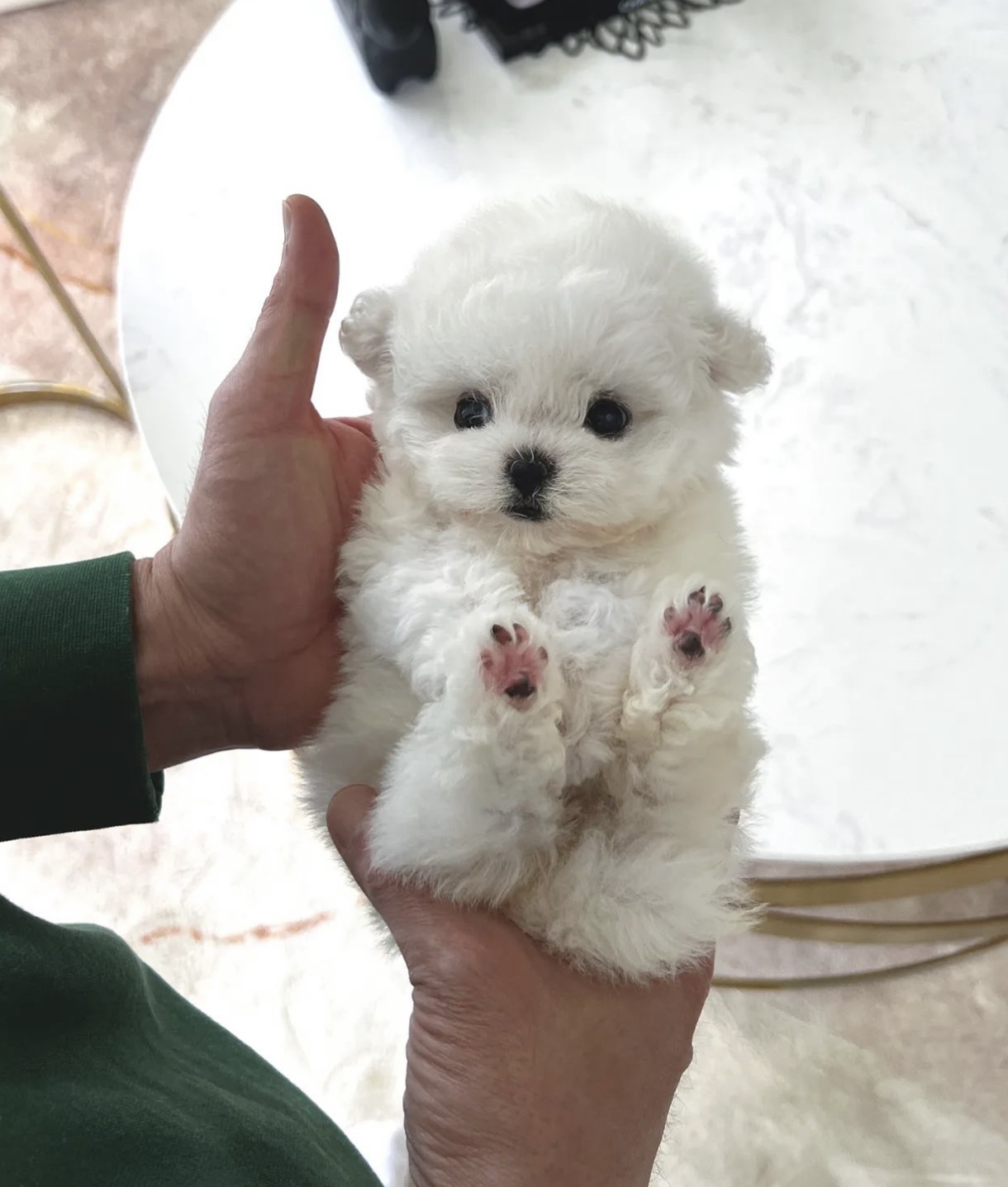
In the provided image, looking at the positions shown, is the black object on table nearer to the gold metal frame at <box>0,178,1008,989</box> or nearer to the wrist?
the gold metal frame at <box>0,178,1008,989</box>

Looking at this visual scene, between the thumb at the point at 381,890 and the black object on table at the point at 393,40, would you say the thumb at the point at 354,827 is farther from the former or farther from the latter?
the black object on table at the point at 393,40

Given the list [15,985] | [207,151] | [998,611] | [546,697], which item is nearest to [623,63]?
[207,151]

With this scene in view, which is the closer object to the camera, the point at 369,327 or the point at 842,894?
the point at 369,327

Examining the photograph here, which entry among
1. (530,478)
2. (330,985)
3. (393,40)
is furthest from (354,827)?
(393,40)

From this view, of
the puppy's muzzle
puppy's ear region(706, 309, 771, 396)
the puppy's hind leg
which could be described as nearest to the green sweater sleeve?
the puppy's hind leg

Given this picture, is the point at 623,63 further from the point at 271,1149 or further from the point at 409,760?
the point at 271,1149

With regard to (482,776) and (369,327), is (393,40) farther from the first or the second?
(482,776)
